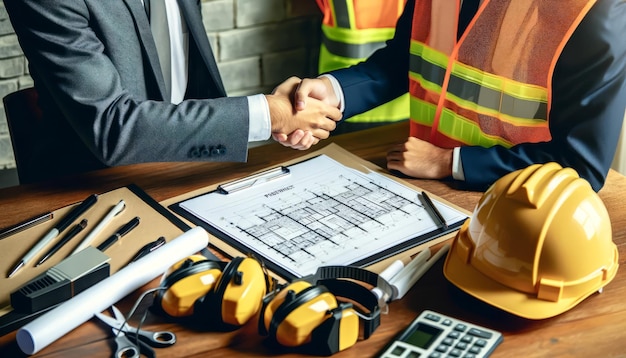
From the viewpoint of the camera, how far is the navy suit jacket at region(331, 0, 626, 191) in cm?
→ 129

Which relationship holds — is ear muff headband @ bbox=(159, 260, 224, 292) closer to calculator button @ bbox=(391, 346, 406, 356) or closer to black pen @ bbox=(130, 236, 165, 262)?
black pen @ bbox=(130, 236, 165, 262)

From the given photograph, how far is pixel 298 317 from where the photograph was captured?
0.99m

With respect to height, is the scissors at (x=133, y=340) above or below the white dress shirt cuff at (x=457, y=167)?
below

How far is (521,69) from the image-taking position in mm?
1425

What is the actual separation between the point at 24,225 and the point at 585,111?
96 cm

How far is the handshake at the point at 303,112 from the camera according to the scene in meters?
1.58

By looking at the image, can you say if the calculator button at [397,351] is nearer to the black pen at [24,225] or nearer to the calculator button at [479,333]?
the calculator button at [479,333]

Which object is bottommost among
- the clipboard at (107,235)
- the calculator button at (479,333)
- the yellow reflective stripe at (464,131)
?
the clipboard at (107,235)

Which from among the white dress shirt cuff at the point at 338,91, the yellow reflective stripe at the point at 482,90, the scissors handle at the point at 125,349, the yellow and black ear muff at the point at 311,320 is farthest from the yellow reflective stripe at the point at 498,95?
the scissors handle at the point at 125,349

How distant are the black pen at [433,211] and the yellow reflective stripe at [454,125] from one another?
227 mm

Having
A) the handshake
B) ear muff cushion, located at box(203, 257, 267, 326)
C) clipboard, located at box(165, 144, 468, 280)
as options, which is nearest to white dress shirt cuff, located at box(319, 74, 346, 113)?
the handshake

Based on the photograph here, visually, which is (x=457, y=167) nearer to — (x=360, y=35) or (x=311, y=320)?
(x=311, y=320)

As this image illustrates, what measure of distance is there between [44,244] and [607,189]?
0.98 metres

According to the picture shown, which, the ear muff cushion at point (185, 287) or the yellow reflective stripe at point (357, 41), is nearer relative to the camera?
the ear muff cushion at point (185, 287)
